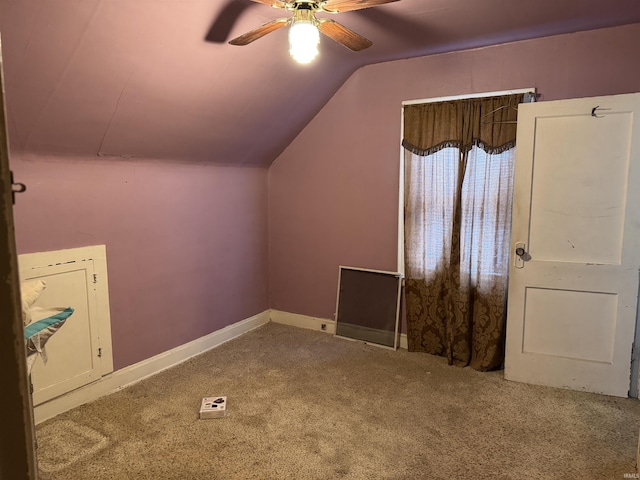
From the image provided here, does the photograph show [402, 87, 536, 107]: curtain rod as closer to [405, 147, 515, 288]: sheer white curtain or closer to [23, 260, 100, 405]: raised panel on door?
[405, 147, 515, 288]: sheer white curtain

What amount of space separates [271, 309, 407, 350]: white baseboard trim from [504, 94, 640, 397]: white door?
1.64 metres

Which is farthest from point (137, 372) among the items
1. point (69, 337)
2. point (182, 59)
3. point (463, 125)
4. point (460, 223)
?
point (463, 125)

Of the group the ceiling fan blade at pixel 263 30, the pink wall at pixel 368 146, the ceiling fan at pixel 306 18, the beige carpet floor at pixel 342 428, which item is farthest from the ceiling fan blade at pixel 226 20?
the beige carpet floor at pixel 342 428

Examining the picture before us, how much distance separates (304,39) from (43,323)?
1627 millimetres

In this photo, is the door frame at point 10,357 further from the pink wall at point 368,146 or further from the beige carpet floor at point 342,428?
the pink wall at point 368,146

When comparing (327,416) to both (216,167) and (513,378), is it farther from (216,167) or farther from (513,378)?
(216,167)

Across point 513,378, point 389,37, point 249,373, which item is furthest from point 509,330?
point 389,37

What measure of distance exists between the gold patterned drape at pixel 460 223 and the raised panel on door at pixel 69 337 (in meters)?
2.39

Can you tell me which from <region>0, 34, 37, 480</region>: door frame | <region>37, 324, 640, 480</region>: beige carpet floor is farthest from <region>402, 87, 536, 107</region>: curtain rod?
<region>0, 34, 37, 480</region>: door frame

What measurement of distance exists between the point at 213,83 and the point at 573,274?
2.73m

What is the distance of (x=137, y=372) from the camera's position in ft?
10.2

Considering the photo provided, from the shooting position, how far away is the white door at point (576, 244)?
2742mm

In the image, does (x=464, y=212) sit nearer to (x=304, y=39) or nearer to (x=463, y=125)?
(x=463, y=125)

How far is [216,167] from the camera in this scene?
3.68 meters
